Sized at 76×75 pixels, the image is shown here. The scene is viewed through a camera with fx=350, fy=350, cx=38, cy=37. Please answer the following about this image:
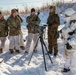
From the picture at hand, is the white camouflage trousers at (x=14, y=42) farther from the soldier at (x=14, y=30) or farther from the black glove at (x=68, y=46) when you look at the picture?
the black glove at (x=68, y=46)

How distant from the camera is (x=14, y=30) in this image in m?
11.6

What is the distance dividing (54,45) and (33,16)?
124cm

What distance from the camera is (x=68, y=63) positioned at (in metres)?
9.39

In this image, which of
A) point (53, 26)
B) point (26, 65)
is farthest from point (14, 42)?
point (26, 65)

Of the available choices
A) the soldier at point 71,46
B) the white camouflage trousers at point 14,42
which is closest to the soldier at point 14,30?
the white camouflage trousers at point 14,42

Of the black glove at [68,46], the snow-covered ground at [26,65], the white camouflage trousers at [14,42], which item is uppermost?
the black glove at [68,46]

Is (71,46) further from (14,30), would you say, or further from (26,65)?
(14,30)

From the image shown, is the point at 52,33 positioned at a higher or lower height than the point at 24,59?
higher

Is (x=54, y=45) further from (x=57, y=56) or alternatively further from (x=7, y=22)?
(x=7, y=22)

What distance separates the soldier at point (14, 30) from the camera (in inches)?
452

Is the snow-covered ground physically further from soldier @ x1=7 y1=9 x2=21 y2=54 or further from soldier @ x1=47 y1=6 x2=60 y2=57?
soldier @ x1=47 y1=6 x2=60 y2=57

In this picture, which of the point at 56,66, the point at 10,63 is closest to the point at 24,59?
the point at 10,63

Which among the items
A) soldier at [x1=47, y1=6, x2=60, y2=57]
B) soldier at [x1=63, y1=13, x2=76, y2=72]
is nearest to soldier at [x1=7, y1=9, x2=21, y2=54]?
soldier at [x1=47, y1=6, x2=60, y2=57]

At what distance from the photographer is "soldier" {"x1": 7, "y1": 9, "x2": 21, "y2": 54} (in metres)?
11.5
